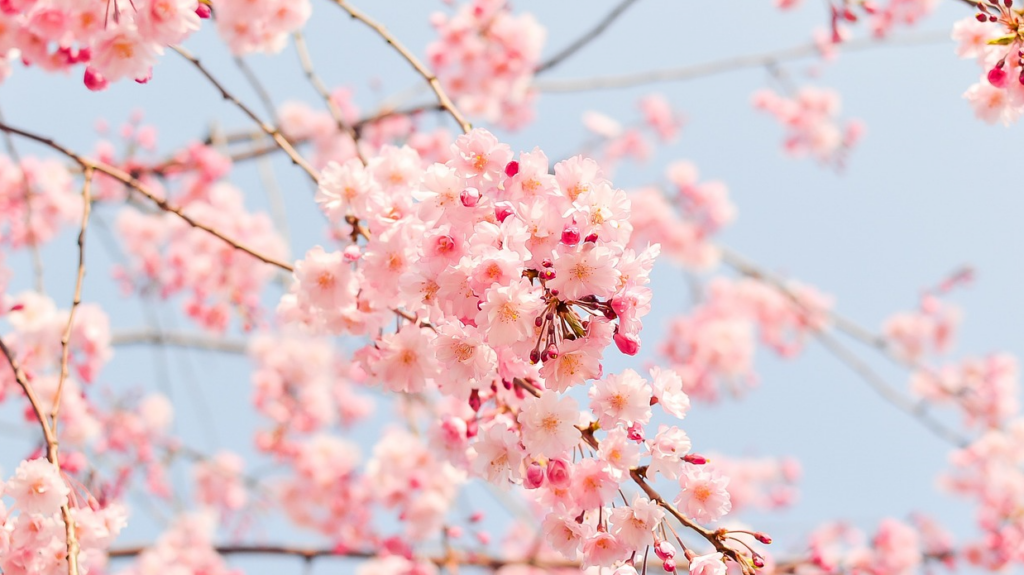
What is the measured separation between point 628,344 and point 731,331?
20.9ft

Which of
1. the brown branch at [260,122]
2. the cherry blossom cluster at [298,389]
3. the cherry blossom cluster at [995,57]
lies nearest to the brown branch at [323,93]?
the brown branch at [260,122]

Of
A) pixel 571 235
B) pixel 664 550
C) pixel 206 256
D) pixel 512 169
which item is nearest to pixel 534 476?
pixel 664 550

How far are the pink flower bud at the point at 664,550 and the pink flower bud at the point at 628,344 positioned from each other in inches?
16.9

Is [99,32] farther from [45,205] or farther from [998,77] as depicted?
[45,205]

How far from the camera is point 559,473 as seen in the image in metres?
1.61

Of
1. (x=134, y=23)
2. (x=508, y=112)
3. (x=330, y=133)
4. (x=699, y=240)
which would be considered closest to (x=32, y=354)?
(x=134, y=23)

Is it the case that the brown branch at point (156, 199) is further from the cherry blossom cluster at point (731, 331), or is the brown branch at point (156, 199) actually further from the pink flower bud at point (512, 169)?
the cherry blossom cluster at point (731, 331)

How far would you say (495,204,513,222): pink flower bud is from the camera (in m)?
1.53

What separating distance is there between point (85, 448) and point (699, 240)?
18.1 feet

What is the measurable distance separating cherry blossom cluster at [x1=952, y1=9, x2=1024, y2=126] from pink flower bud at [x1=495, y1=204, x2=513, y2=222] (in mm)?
1339

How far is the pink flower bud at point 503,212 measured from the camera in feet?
5.03

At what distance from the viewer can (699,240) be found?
24.3 feet

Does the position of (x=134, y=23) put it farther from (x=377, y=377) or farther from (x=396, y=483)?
(x=396, y=483)

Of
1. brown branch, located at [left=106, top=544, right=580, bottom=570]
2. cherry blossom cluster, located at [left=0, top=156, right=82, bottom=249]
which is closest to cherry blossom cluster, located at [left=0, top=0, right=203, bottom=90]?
brown branch, located at [left=106, top=544, right=580, bottom=570]
